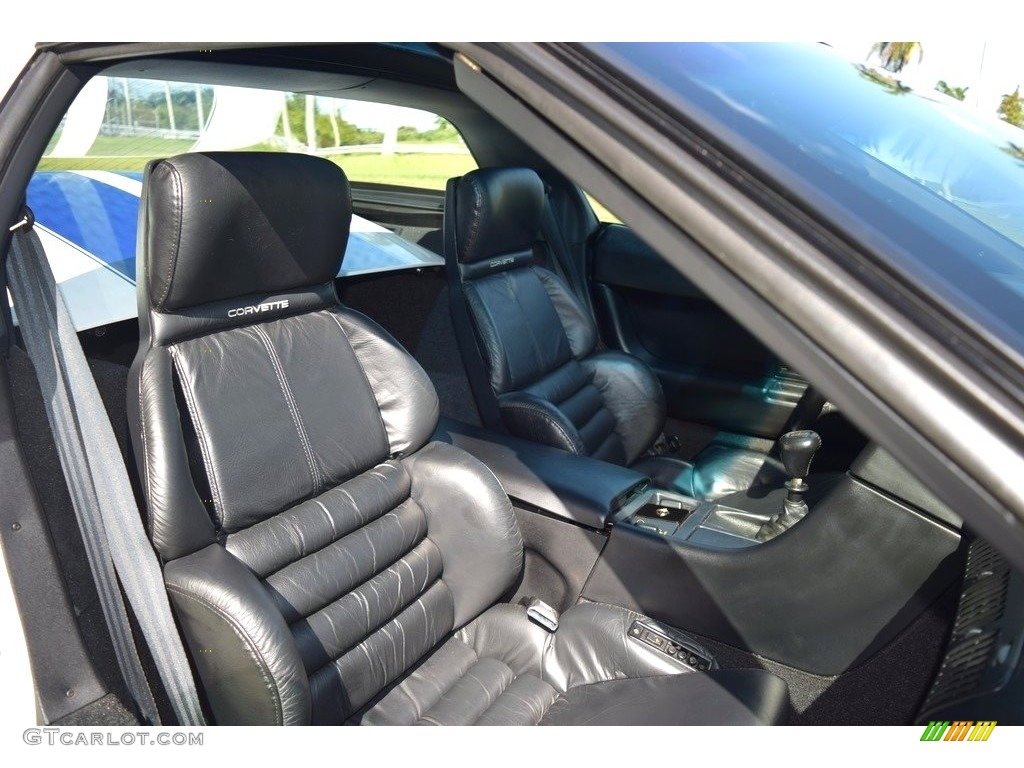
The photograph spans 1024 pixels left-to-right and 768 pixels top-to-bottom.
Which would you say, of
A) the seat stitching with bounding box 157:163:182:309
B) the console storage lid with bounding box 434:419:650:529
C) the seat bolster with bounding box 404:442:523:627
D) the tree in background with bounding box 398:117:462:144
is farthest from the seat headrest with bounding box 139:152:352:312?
the tree in background with bounding box 398:117:462:144

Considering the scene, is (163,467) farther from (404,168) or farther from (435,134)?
(404,168)

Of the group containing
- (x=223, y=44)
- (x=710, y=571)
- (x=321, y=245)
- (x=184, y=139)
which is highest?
(x=223, y=44)

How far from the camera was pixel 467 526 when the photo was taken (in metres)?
1.89

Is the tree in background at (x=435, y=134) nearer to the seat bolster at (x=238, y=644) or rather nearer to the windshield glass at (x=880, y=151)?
the windshield glass at (x=880, y=151)

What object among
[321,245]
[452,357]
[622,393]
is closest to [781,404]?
[622,393]

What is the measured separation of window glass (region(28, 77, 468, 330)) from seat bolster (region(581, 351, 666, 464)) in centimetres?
80

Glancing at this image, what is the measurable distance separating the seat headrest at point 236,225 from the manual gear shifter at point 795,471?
45.9 inches

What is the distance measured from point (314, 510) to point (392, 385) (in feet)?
1.16

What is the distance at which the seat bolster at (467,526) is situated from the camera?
1879 mm

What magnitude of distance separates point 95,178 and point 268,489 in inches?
48.6
